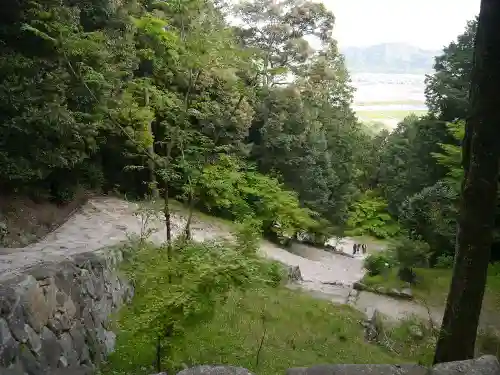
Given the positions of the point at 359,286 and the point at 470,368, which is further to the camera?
the point at 359,286

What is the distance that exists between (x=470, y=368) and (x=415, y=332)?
21.2 ft

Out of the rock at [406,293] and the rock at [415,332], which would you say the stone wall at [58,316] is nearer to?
the rock at [415,332]

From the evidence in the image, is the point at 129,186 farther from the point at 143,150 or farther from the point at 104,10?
the point at 143,150

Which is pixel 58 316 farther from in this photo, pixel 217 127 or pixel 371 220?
pixel 371 220

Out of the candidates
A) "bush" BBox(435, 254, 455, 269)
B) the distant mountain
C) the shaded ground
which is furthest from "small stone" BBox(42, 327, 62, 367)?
the distant mountain

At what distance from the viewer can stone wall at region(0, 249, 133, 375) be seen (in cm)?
446

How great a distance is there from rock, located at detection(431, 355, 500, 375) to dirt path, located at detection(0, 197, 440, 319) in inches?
184

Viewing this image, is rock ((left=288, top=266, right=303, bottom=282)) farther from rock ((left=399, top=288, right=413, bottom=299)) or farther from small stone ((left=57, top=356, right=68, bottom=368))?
small stone ((left=57, top=356, right=68, bottom=368))

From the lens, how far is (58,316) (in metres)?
5.26

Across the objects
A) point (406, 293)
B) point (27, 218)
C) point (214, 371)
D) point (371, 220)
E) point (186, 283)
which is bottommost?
point (371, 220)

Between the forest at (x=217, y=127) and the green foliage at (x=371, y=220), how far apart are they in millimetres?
92

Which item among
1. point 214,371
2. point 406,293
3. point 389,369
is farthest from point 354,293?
point 214,371

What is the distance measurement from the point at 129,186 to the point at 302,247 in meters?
8.71

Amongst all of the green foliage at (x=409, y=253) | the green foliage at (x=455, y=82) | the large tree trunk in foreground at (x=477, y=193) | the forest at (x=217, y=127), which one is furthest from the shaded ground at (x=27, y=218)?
the green foliage at (x=455, y=82)
